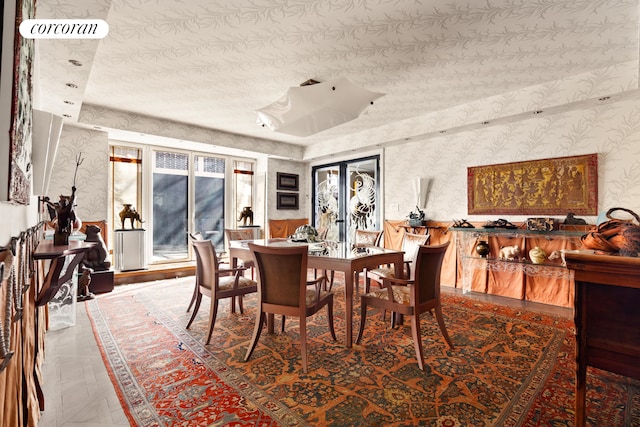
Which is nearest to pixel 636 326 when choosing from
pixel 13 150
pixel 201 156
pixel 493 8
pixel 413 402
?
pixel 413 402

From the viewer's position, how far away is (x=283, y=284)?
2.34 meters

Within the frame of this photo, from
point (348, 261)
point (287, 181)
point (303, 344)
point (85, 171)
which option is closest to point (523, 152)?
→ point (348, 261)

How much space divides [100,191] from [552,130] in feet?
21.4

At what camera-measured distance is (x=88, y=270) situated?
4.11 meters

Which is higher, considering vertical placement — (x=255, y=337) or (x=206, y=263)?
(x=206, y=263)

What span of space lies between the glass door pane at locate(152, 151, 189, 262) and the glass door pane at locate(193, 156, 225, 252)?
226 millimetres

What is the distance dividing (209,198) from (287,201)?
174 centimetres

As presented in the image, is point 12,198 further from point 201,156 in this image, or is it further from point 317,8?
point 201,156

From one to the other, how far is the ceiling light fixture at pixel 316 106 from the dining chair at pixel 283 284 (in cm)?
146

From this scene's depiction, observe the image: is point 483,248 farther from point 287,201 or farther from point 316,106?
point 287,201

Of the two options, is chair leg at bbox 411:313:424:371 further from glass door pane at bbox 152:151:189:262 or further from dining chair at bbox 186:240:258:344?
glass door pane at bbox 152:151:189:262

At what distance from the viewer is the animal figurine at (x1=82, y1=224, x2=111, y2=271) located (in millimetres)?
4289

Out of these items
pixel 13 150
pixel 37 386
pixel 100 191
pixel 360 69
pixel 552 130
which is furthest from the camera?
pixel 100 191

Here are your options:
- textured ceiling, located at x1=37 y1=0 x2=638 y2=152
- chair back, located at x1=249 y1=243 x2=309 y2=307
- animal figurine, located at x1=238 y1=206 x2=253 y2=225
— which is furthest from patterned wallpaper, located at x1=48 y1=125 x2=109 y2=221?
chair back, located at x1=249 y1=243 x2=309 y2=307
